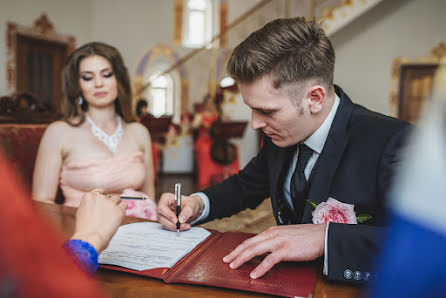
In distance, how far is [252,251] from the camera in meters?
0.98

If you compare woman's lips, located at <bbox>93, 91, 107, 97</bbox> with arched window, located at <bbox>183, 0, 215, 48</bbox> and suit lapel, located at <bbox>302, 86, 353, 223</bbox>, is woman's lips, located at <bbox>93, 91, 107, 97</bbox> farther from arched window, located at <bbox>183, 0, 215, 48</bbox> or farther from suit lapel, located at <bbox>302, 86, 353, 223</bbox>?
arched window, located at <bbox>183, 0, 215, 48</bbox>

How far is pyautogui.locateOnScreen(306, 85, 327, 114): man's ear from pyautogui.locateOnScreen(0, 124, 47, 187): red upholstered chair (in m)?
1.80

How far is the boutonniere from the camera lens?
1210mm

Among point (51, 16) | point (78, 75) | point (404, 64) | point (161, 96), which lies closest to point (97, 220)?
point (78, 75)

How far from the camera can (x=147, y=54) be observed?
12469mm

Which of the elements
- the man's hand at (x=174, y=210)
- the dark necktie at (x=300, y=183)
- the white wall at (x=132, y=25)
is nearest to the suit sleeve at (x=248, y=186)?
the man's hand at (x=174, y=210)

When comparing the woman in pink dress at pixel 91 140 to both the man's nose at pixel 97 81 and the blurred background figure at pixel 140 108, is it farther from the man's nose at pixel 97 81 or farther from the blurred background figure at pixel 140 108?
Result: the blurred background figure at pixel 140 108

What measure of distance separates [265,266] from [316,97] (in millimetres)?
740

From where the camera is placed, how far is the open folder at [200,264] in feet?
2.87

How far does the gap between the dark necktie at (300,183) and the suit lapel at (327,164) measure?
70 millimetres

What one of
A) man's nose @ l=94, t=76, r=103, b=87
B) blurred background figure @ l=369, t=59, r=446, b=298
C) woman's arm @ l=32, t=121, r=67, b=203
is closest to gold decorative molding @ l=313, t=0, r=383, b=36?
man's nose @ l=94, t=76, r=103, b=87

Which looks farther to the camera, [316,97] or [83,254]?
[316,97]

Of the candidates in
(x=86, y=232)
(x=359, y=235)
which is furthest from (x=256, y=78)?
(x=86, y=232)

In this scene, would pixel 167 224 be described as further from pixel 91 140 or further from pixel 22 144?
pixel 22 144
